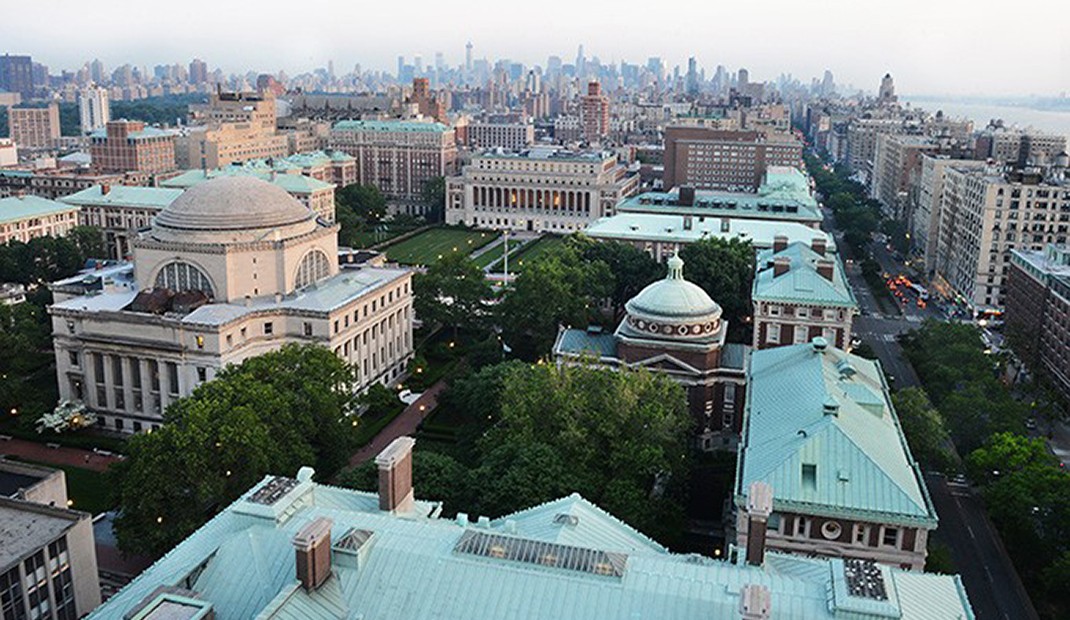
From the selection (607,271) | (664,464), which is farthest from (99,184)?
(664,464)

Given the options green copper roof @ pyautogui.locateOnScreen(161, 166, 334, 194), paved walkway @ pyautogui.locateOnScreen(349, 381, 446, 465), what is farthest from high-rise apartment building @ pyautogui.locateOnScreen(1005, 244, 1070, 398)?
green copper roof @ pyautogui.locateOnScreen(161, 166, 334, 194)

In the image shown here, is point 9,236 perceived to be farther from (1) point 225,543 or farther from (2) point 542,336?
(1) point 225,543

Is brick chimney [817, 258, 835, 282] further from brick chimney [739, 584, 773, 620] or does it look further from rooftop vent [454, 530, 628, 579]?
brick chimney [739, 584, 773, 620]

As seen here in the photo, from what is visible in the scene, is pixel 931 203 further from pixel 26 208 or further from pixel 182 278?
pixel 26 208

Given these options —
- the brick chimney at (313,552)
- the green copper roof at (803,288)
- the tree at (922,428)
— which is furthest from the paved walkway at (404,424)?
the tree at (922,428)

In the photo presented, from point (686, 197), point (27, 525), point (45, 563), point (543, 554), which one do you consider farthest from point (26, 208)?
point (543, 554)

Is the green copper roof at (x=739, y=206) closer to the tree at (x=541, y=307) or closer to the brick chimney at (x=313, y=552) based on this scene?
the tree at (x=541, y=307)
